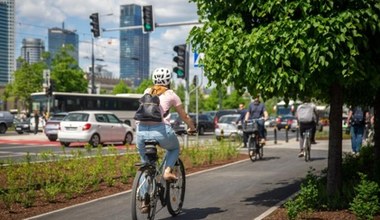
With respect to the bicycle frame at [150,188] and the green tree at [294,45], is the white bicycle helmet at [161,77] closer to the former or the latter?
the green tree at [294,45]

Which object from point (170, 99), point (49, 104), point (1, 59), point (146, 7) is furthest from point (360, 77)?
point (49, 104)

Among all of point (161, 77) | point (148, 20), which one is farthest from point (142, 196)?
point (148, 20)

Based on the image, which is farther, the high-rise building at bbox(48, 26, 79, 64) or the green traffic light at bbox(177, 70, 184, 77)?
the high-rise building at bbox(48, 26, 79, 64)

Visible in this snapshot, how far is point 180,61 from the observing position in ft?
55.7

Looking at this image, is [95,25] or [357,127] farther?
[95,25]

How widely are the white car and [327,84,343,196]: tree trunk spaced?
16049 mm

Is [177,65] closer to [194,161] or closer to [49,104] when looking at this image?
[194,161]

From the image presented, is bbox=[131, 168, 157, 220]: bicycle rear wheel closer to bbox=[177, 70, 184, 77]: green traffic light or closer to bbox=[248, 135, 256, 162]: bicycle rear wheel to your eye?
bbox=[248, 135, 256, 162]: bicycle rear wheel

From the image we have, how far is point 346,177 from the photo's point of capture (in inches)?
323

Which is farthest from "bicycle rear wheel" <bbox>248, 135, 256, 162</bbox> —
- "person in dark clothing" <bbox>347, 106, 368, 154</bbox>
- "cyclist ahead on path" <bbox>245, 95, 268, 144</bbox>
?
"person in dark clothing" <bbox>347, 106, 368, 154</bbox>

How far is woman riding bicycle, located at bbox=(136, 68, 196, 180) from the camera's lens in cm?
594

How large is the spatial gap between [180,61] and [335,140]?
427 inches

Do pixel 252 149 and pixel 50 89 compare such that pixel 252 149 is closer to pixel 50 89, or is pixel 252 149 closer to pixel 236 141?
pixel 236 141

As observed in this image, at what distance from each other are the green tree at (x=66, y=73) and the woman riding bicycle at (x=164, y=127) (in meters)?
54.2
